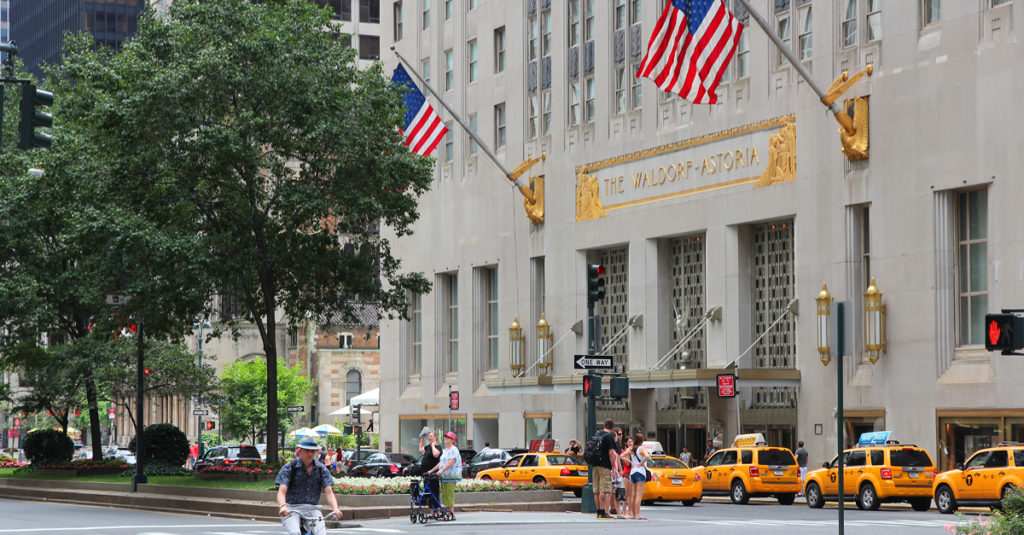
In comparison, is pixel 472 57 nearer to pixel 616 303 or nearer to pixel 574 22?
pixel 574 22

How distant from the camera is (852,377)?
45.2 meters

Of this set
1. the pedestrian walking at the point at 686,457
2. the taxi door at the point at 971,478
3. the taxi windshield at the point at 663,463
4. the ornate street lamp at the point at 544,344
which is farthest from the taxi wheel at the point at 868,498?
the ornate street lamp at the point at 544,344

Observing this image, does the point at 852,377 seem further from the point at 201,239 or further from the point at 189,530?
the point at 189,530

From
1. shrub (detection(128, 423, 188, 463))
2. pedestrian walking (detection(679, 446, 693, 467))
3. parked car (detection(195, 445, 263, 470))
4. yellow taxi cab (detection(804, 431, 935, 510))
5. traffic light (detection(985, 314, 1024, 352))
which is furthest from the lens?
parked car (detection(195, 445, 263, 470))

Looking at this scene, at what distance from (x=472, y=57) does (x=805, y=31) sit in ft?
74.7

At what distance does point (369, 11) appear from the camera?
114 meters

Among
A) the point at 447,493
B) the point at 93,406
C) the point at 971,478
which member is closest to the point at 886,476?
the point at 971,478

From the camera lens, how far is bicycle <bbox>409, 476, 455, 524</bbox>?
28.3 metres

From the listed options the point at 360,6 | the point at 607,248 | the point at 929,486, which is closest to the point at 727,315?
the point at 607,248

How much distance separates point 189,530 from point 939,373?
76.8 ft

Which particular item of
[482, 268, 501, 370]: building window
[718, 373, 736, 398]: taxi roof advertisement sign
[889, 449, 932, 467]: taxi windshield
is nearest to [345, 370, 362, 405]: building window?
[482, 268, 501, 370]: building window

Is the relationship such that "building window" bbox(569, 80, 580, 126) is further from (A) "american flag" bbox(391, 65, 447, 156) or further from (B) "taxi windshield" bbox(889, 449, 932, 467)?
(B) "taxi windshield" bbox(889, 449, 932, 467)

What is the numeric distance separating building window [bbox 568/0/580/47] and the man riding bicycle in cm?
4457

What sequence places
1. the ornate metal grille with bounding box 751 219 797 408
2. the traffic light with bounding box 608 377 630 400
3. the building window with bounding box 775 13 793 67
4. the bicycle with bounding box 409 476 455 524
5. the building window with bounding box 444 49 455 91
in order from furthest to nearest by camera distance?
1. the building window with bounding box 444 49 455 91
2. the ornate metal grille with bounding box 751 219 797 408
3. the building window with bounding box 775 13 793 67
4. the traffic light with bounding box 608 377 630 400
5. the bicycle with bounding box 409 476 455 524
